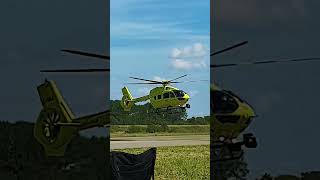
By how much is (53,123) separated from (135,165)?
1246mm

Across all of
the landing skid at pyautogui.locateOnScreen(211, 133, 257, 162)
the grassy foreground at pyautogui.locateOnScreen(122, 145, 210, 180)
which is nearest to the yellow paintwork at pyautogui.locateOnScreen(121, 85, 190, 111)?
the grassy foreground at pyautogui.locateOnScreen(122, 145, 210, 180)

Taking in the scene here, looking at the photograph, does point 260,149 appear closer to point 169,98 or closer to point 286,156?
point 286,156

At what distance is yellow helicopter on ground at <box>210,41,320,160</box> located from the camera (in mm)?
4488

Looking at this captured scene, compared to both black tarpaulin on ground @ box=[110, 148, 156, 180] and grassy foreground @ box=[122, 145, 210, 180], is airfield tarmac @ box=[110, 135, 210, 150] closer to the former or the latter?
grassy foreground @ box=[122, 145, 210, 180]

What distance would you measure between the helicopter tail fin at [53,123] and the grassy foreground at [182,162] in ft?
7.28

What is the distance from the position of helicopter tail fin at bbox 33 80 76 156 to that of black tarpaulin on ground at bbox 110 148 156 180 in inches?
34.1

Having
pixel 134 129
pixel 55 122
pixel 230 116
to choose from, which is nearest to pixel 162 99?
pixel 134 129

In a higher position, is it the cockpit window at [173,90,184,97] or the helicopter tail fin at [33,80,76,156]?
the cockpit window at [173,90,184,97]

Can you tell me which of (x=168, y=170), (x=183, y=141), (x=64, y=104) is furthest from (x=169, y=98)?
(x=64, y=104)

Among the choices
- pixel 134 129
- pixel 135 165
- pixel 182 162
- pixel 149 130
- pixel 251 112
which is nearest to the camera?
pixel 251 112

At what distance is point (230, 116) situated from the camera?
459cm

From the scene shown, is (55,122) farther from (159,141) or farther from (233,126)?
(159,141)

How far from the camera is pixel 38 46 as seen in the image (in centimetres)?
473

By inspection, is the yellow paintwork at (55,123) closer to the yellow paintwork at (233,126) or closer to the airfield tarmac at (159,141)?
the yellow paintwork at (233,126)
